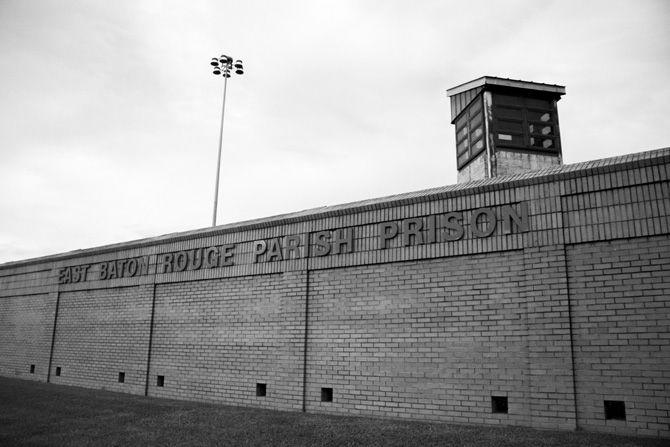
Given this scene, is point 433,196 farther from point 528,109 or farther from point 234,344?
point 528,109

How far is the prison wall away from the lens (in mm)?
7355

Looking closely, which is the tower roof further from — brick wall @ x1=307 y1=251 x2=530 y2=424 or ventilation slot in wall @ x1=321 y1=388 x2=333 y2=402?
ventilation slot in wall @ x1=321 y1=388 x2=333 y2=402

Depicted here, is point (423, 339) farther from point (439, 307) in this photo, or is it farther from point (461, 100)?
point (461, 100)

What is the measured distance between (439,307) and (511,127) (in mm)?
7380

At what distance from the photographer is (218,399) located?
11.5 meters

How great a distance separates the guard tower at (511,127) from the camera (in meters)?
13.9

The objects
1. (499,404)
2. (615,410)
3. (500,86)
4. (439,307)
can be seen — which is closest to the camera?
(615,410)

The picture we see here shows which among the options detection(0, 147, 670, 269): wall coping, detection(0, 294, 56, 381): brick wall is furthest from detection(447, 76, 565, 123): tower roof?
detection(0, 294, 56, 381): brick wall

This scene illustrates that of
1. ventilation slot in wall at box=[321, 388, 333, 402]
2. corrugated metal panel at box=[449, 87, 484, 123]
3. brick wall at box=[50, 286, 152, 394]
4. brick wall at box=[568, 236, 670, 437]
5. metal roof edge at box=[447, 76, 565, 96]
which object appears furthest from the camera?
corrugated metal panel at box=[449, 87, 484, 123]

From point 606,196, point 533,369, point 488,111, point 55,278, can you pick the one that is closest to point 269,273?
point 533,369

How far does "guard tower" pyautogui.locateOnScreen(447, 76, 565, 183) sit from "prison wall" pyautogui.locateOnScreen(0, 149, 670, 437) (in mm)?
5334

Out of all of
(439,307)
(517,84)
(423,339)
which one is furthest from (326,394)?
(517,84)

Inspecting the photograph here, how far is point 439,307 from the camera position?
8.91 meters

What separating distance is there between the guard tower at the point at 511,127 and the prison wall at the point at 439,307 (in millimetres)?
5334
